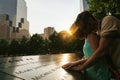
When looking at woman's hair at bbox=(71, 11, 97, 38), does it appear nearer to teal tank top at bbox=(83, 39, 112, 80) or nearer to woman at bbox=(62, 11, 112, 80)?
woman at bbox=(62, 11, 112, 80)

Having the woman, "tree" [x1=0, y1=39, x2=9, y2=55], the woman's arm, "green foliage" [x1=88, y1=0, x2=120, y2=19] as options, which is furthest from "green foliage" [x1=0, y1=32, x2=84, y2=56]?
the woman's arm

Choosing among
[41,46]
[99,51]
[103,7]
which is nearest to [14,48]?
[41,46]

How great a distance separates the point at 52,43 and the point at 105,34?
6295 cm

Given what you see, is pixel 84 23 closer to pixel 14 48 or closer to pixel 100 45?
pixel 100 45

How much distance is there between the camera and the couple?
301cm

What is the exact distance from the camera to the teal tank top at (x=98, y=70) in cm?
319

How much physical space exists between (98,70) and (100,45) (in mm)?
383

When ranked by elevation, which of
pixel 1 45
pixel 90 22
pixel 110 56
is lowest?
pixel 1 45

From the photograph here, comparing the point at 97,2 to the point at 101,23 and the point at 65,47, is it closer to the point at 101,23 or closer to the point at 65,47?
the point at 101,23

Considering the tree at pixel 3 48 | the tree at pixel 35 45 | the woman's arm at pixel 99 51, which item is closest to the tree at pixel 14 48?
the tree at pixel 3 48

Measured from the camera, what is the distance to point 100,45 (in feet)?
10.2

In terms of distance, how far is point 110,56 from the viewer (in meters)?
3.14

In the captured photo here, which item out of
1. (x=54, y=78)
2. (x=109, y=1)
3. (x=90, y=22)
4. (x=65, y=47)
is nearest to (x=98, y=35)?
(x=90, y=22)

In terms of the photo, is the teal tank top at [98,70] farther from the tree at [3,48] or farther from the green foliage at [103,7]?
the tree at [3,48]
